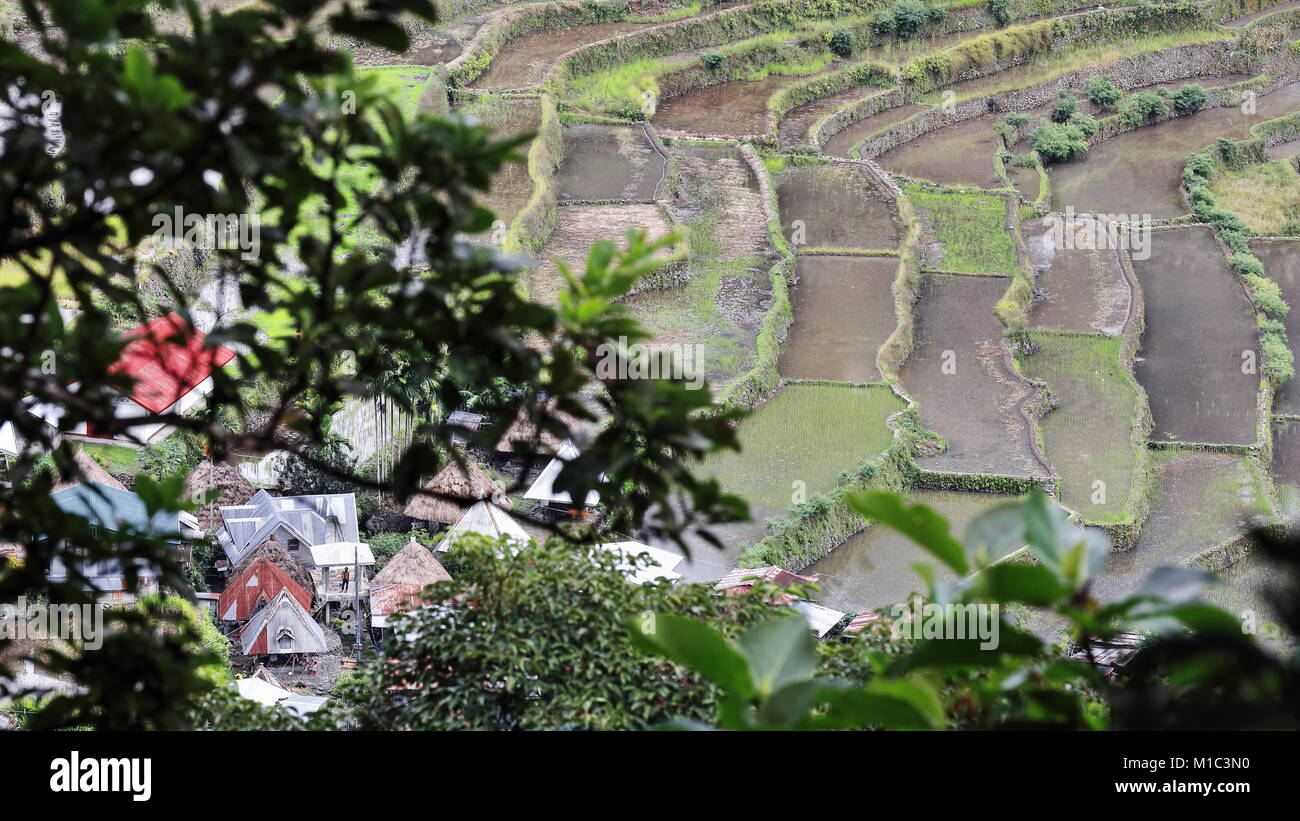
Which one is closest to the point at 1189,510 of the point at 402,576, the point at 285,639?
the point at 402,576

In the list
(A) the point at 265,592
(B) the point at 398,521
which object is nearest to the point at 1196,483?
(B) the point at 398,521

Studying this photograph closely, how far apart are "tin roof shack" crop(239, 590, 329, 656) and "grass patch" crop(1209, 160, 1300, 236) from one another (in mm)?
21922

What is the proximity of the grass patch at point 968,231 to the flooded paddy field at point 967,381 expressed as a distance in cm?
71

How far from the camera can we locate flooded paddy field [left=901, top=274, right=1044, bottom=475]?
1977 cm

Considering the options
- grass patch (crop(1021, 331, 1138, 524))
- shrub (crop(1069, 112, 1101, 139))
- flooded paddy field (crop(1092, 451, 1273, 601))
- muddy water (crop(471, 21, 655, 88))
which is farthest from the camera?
shrub (crop(1069, 112, 1101, 139))

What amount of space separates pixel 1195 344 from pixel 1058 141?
9.76m

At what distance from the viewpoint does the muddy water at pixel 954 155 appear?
31156mm

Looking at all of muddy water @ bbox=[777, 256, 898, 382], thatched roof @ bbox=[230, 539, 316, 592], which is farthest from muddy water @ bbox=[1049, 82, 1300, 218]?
thatched roof @ bbox=[230, 539, 316, 592]

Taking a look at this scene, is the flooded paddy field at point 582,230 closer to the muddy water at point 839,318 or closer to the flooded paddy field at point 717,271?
the flooded paddy field at point 717,271

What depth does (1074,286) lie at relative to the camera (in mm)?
26141

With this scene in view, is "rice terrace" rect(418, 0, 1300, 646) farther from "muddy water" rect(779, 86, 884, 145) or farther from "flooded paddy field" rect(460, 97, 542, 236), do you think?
"flooded paddy field" rect(460, 97, 542, 236)

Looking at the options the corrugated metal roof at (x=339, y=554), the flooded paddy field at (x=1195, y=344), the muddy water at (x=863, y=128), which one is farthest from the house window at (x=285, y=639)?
the muddy water at (x=863, y=128)

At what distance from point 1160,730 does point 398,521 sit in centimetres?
1742

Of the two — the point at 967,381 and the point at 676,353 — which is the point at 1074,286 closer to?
the point at 967,381
